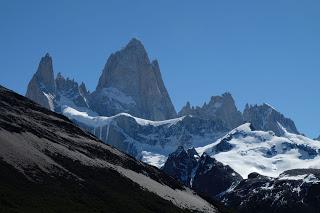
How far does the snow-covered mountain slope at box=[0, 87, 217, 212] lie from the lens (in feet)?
419

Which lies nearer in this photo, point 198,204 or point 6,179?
point 6,179

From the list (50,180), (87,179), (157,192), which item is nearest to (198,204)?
(157,192)

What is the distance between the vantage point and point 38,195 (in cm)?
12838

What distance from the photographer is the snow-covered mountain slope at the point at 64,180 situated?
128 metres

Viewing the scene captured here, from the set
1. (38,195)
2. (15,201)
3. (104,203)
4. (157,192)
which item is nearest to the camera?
(15,201)

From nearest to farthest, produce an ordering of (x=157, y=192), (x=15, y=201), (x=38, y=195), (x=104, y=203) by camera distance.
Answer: (x=15, y=201) → (x=38, y=195) → (x=104, y=203) → (x=157, y=192)

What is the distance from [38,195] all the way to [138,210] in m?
26.1

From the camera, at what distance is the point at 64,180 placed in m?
148

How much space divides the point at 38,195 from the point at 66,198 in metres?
7.25

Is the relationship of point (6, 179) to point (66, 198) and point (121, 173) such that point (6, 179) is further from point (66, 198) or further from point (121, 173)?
point (121, 173)

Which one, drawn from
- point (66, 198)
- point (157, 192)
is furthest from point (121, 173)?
point (66, 198)

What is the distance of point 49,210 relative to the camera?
117 m

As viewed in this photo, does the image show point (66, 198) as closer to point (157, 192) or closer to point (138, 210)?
point (138, 210)

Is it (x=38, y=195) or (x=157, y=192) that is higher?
(x=157, y=192)
